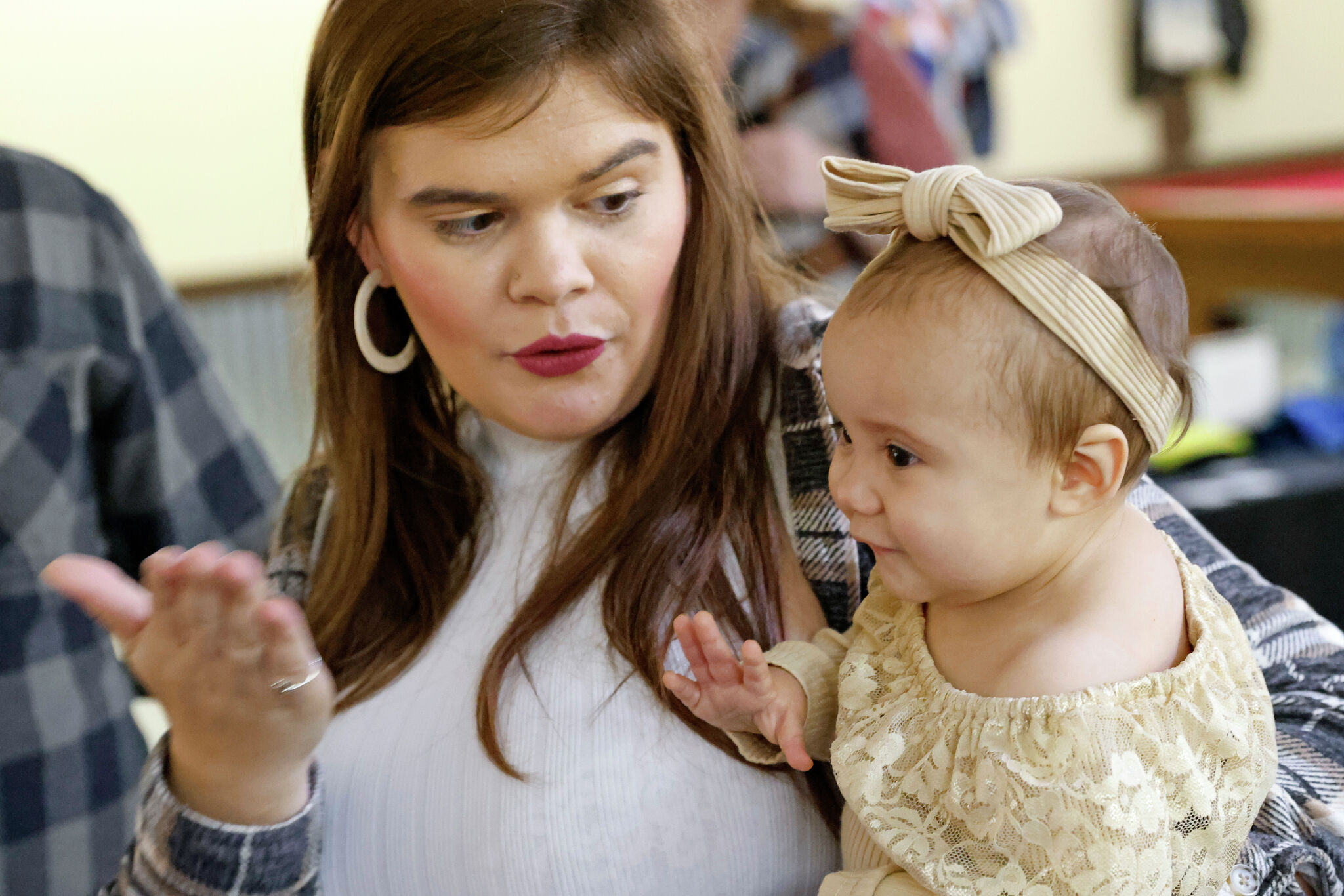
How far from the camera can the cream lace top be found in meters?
0.77

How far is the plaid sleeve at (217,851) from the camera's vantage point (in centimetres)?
101

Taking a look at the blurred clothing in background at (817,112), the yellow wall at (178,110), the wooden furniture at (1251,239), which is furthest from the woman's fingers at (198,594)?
the yellow wall at (178,110)

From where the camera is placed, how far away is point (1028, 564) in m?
0.83

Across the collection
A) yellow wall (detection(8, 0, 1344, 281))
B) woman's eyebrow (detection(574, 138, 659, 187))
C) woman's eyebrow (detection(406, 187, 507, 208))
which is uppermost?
woman's eyebrow (detection(574, 138, 659, 187))

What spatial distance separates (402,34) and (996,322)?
0.53 meters

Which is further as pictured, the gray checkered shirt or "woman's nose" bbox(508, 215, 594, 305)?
the gray checkered shirt

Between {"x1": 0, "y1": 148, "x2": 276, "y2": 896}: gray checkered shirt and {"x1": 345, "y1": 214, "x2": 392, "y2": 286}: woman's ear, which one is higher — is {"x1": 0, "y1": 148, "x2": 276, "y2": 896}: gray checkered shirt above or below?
below

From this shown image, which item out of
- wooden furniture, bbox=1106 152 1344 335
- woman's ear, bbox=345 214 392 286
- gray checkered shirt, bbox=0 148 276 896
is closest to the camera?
woman's ear, bbox=345 214 392 286

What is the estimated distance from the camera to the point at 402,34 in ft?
3.24

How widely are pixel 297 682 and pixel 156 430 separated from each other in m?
0.88

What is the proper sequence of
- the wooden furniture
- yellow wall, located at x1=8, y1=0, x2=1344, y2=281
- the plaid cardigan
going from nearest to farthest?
the plaid cardigan, the wooden furniture, yellow wall, located at x1=8, y1=0, x2=1344, y2=281

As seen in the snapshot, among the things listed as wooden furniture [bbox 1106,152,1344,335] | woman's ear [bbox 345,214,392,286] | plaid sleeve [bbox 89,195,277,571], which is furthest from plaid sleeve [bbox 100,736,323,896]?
wooden furniture [bbox 1106,152,1344,335]

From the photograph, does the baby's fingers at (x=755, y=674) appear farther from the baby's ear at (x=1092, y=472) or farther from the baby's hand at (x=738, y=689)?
the baby's ear at (x=1092, y=472)

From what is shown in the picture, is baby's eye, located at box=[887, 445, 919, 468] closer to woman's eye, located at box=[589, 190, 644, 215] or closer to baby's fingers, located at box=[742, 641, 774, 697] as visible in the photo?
baby's fingers, located at box=[742, 641, 774, 697]
